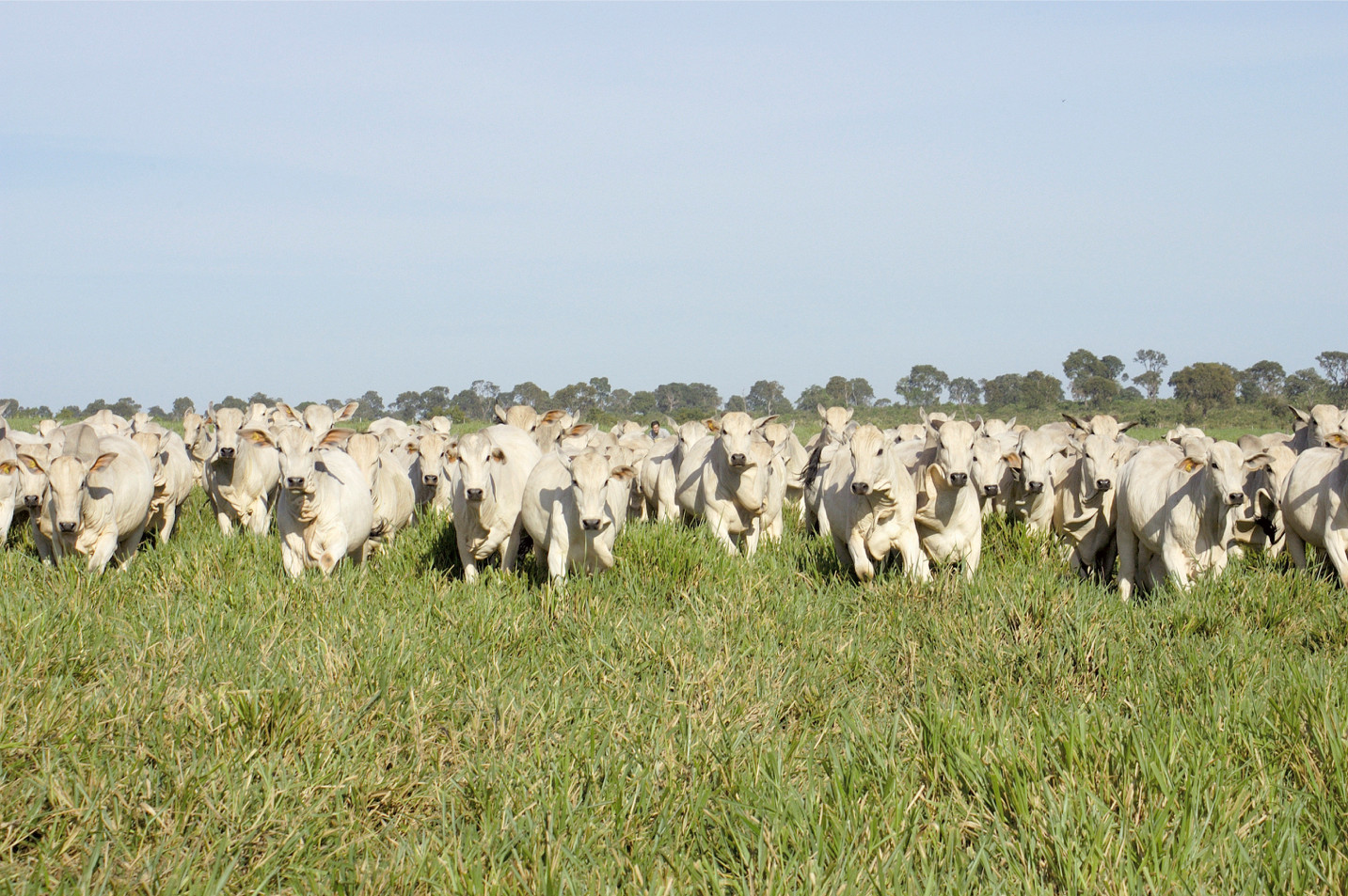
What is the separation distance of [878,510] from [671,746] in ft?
14.4

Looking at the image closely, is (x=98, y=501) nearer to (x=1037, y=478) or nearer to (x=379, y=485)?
(x=379, y=485)

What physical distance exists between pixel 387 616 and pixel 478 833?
9.94 ft

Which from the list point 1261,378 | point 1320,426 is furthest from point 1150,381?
point 1320,426

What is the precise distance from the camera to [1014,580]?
8.54 m

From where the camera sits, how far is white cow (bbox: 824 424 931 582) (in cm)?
861

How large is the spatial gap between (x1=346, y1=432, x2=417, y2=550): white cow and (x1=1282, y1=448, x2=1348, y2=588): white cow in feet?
26.9

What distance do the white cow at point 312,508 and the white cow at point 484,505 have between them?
896 mm

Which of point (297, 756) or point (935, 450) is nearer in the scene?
point (297, 756)

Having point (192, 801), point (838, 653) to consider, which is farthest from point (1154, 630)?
point (192, 801)

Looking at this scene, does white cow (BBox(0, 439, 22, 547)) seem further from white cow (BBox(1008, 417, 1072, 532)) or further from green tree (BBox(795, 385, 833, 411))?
green tree (BBox(795, 385, 833, 411))

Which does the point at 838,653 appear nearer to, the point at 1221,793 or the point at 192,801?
the point at 1221,793

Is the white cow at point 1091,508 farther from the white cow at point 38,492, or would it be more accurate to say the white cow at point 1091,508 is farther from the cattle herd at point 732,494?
the white cow at point 38,492

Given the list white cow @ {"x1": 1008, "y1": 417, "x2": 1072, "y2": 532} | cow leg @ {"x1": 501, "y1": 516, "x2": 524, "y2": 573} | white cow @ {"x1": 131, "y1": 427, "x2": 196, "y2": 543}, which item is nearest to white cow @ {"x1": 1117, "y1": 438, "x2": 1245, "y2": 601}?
white cow @ {"x1": 1008, "y1": 417, "x2": 1072, "y2": 532}

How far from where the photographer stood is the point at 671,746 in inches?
193
